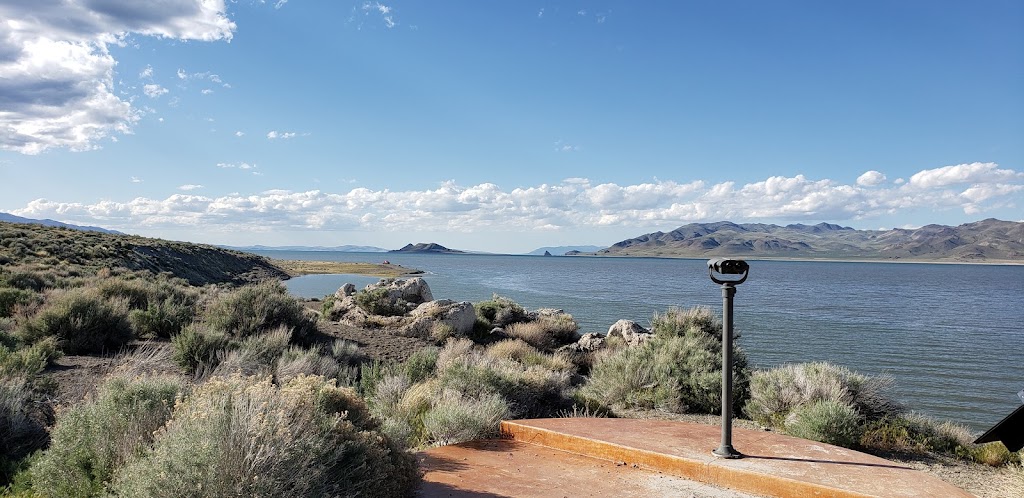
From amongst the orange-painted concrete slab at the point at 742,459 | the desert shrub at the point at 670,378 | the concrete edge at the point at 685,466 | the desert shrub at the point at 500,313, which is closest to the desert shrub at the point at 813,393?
the desert shrub at the point at 670,378

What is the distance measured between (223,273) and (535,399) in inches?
1848

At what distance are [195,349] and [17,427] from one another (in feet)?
14.5

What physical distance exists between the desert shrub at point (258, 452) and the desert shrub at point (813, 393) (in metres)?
5.80

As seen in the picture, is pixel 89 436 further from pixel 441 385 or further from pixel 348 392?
pixel 441 385

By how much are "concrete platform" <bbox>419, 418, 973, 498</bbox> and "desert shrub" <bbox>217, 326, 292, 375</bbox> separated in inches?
169

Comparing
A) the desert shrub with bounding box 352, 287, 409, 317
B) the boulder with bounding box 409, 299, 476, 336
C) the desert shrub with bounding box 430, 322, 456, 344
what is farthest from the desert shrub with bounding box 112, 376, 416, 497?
the desert shrub with bounding box 352, 287, 409, 317

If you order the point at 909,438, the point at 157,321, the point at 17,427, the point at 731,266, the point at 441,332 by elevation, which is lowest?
the point at 441,332

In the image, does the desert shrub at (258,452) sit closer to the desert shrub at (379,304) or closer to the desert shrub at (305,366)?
the desert shrub at (305,366)

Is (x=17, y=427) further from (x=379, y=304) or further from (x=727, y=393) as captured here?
(x=379, y=304)

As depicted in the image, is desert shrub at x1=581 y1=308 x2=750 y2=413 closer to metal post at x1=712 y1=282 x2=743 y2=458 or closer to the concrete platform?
the concrete platform

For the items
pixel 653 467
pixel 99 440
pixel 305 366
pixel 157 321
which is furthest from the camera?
pixel 157 321

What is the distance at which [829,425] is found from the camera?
22.9ft

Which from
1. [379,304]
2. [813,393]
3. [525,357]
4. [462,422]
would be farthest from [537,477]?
[379,304]

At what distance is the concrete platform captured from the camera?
473 cm
